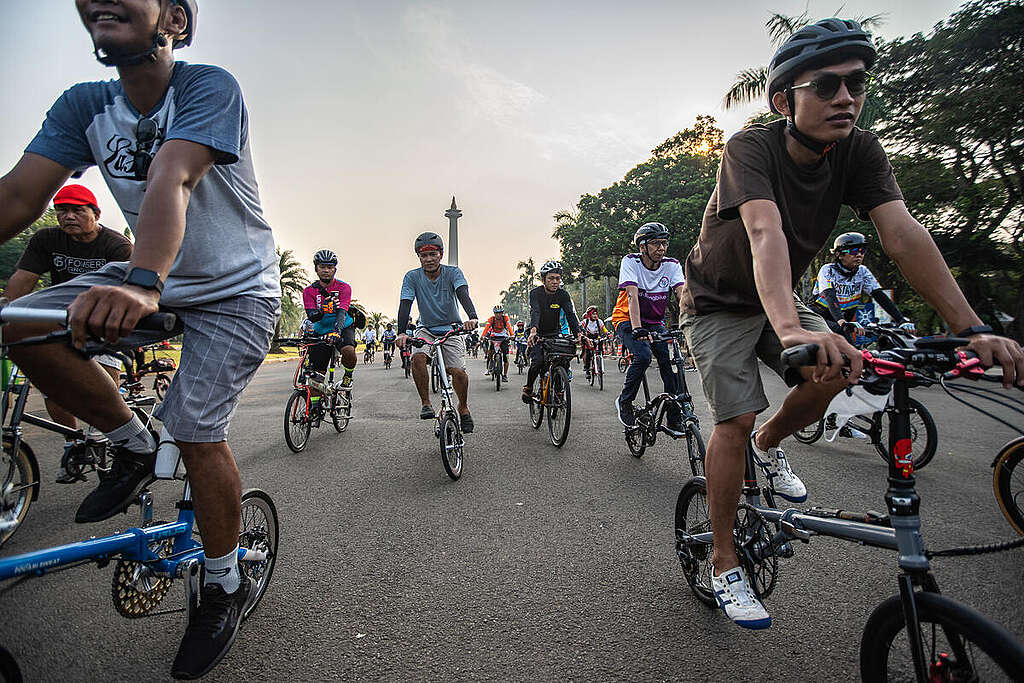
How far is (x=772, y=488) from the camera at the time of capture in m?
2.59

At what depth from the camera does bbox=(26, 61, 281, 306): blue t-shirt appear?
1877mm

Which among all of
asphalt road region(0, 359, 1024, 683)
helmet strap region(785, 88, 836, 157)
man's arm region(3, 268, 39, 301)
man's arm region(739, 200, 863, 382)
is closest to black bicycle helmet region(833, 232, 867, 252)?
asphalt road region(0, 359, 1024, 683)

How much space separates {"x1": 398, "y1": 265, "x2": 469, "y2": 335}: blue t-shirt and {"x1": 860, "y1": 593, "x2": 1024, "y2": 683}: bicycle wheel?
15.3ft

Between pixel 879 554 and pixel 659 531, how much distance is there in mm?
1175

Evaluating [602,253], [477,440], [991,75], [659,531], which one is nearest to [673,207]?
[602,253]

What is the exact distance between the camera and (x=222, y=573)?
6.44 ft

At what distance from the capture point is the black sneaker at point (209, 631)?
1.74 meters

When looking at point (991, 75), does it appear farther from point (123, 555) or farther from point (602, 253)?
point (123, 555)

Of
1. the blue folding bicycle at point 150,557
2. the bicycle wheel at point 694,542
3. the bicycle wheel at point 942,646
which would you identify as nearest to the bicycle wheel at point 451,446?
the blue folding bicycle at point 150,557

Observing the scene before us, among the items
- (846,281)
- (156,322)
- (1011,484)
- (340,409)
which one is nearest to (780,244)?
(156,322)

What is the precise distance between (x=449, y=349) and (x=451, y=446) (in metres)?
1.20

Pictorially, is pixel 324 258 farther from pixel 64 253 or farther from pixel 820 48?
pixel 820 48

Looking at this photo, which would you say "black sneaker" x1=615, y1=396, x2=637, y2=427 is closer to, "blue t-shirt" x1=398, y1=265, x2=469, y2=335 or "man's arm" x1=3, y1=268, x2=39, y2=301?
"blue t-shirt" x1=398, y1=265, x2=469, y2=335

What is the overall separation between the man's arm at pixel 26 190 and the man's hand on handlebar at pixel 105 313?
32.6 inches
